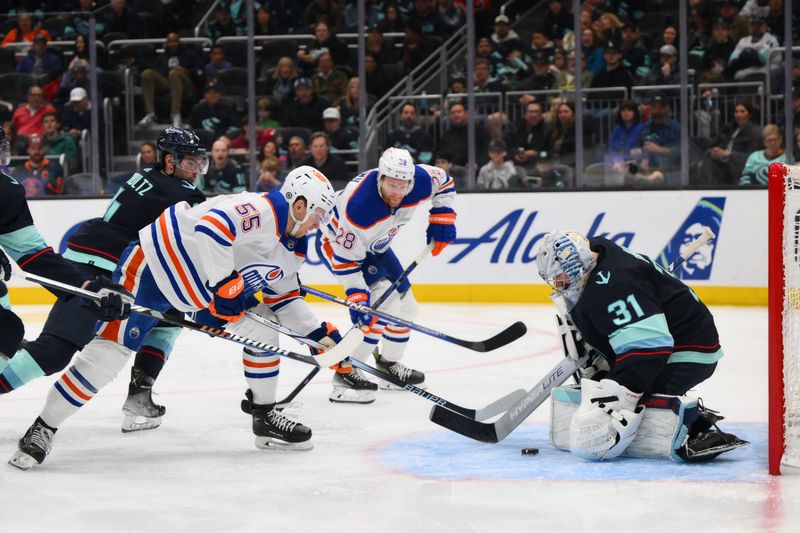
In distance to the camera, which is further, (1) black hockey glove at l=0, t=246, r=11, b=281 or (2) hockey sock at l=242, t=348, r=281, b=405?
(2) hockey sock at l=242, t=348, r=281, b=405

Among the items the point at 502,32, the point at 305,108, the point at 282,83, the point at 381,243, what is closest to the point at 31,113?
the point at 282,83

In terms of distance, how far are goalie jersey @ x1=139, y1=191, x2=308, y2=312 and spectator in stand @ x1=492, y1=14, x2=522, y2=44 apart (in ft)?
16.1

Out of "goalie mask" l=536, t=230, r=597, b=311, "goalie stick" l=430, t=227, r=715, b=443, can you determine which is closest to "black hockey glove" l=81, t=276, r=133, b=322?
"goalie stick" l=430, t=227, r=715, b=443

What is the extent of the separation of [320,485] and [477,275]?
4832mm

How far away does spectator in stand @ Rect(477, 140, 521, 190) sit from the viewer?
798 cm

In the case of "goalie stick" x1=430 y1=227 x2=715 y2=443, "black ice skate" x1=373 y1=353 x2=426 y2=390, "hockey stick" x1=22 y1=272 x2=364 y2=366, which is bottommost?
"black ice skate" x1=373 y1=353 x2=426 y2=390

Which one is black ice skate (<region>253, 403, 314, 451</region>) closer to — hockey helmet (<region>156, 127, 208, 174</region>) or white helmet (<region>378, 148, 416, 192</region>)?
hockey helmet (<region>156, 127, 208, 174</region>)

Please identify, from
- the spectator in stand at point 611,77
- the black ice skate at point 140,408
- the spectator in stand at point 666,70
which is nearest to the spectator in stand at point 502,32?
the spectator in stand at point 611,77

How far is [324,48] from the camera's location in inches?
348

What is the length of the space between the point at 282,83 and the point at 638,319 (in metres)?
5.84

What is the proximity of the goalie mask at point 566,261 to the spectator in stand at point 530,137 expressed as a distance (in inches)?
180

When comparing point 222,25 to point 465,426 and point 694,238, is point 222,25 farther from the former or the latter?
point 465,426

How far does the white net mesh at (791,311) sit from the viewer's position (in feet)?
10.6

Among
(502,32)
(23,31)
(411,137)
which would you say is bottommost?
(411,137)
